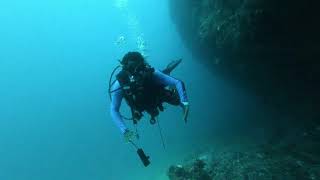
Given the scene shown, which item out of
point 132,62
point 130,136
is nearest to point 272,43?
point 132,62

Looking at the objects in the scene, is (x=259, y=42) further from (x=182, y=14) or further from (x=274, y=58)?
(x=182, y=14)

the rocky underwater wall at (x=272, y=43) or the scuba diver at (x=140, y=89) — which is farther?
the rocky underwater wall at (x=272, y=43)

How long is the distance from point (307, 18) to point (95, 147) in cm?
8758

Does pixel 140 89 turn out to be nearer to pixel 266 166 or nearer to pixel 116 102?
pixel 116 102

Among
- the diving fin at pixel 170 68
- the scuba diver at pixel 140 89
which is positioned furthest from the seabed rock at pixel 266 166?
the scuba diver at pixel 140 89

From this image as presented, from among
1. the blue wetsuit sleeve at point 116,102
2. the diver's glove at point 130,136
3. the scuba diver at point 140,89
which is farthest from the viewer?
the blue wetsuit sleeve at point 116,102

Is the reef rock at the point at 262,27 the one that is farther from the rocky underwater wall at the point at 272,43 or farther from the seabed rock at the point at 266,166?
the seabed rock at the point at 266,166

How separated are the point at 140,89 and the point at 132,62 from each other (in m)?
0.43

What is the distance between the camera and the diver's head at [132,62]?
18.6 feet

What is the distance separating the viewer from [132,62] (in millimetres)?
5699

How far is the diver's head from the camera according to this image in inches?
224

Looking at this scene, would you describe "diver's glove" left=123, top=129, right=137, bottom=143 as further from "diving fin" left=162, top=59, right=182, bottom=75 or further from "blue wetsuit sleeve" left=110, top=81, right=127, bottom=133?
"diving fin" left=162, top=59, right=182, bottom=75

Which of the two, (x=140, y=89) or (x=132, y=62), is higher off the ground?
(x=132, y=62)

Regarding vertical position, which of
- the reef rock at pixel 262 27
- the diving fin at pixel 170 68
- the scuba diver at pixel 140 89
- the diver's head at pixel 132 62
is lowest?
the scuba diver at pixel 140 89
